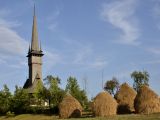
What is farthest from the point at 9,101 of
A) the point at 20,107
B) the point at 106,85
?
the point at 106,85

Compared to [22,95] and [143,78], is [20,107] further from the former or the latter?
[143,78]

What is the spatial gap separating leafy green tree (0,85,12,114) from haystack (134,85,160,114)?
55458mm

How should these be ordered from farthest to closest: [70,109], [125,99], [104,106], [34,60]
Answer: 1. [34,60]
2. [125,99]
3. [70,109]
4. [104,106]

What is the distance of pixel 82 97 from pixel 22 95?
16.3 m

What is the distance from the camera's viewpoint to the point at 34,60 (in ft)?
437

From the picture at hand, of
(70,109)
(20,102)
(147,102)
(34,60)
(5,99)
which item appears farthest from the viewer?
(34,60)

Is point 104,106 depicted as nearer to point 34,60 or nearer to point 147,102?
point 147,102

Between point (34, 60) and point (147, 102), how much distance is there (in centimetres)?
9122

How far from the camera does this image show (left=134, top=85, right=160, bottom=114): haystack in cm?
4541

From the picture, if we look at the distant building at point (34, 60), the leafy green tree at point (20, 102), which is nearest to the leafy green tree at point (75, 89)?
the leafy green tree at point (20, 102)

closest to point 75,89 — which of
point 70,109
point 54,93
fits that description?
point 54,93

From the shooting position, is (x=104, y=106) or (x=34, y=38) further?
(x=34, y=38)

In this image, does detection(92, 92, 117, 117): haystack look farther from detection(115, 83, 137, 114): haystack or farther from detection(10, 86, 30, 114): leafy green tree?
detection(10, 86, 30, 114): leafy green tree

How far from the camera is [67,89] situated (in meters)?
88.9
